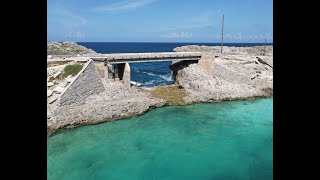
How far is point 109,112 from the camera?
120 feet

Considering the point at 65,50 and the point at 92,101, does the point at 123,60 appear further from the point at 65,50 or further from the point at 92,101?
the point at 65,50

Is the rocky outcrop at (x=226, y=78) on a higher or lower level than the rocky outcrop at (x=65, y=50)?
lower

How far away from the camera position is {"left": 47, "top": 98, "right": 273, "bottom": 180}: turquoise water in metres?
24.0

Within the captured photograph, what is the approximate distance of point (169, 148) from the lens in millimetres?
28750

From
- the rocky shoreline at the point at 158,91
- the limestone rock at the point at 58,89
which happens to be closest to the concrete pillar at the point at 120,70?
the rocky shoreline at the point at 158,91

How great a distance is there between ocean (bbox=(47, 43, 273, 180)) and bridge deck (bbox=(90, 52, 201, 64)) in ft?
35.3

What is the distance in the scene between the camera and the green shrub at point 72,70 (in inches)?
1500

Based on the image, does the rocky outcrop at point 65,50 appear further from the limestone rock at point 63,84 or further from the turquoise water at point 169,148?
the turquoise water at point 169,148
